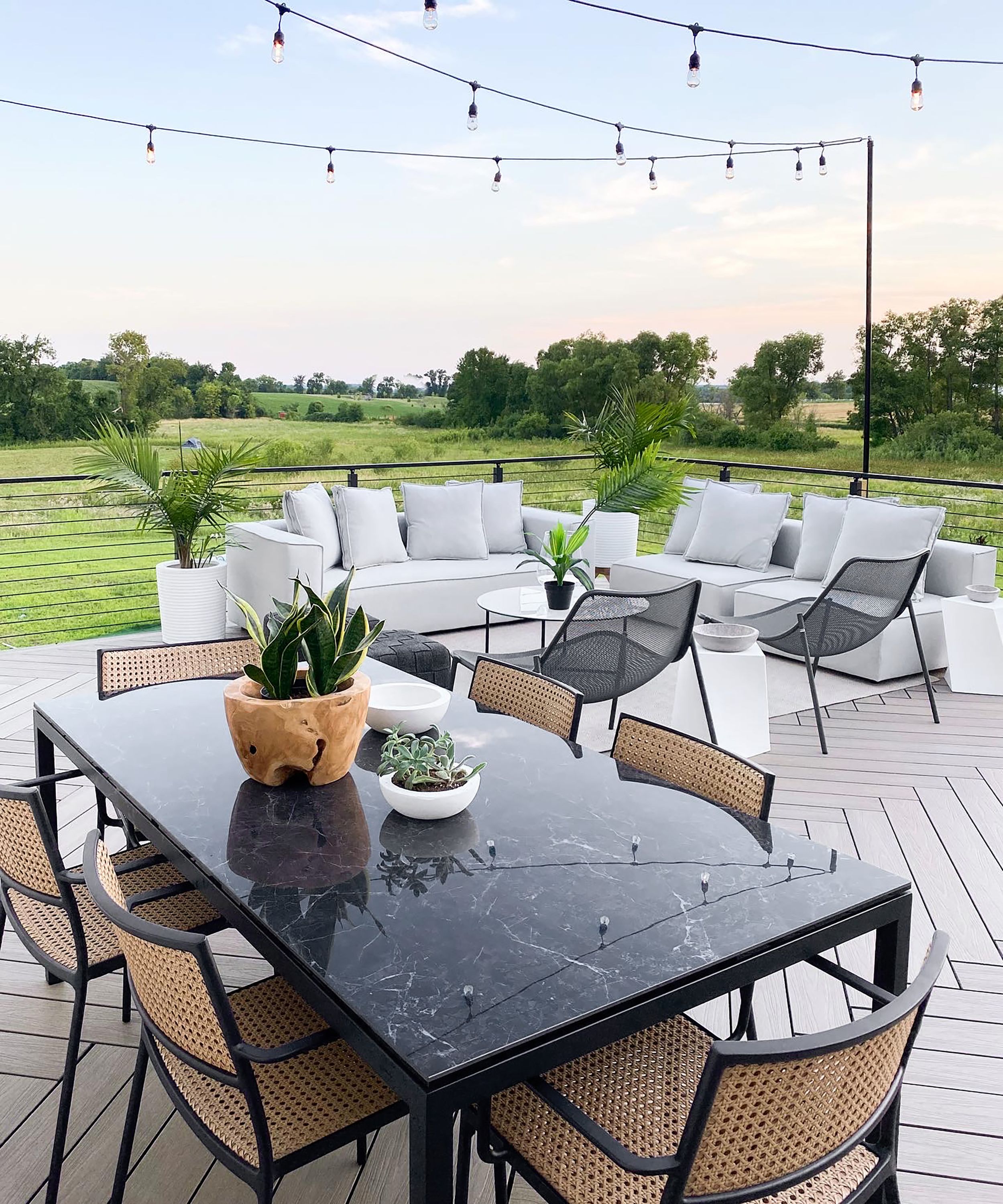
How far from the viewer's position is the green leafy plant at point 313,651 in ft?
5.94

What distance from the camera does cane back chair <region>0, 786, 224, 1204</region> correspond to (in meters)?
1.70

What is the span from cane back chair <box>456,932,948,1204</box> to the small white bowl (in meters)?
3.87

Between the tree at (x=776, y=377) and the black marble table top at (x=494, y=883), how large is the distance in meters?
12.1

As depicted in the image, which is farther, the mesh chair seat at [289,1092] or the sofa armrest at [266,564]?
the sofa armrest at [266,564]

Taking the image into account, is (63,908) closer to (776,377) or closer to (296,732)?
(296,732)

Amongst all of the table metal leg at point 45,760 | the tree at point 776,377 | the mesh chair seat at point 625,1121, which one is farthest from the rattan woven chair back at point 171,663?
the tree at point 776,377

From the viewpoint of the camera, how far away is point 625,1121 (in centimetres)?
138

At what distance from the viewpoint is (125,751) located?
202 centimetres

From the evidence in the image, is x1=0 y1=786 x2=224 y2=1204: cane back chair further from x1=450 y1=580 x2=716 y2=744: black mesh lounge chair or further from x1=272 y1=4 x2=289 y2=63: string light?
x1=272 y1=4 x2=289 y2=63: string light

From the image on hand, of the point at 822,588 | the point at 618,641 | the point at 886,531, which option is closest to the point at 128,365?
the point at 822,588

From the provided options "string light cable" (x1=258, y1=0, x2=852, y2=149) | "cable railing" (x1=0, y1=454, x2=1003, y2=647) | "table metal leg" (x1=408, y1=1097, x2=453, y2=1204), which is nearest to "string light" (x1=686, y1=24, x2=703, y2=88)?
"string light cable" (x1=258, y1=0, x2=852, y2=149)

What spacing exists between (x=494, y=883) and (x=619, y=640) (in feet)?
7.52

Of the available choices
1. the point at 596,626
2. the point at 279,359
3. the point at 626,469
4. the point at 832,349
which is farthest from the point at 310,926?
the point at 832,349

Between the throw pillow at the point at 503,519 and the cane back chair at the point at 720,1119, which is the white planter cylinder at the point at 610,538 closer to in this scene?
the throw pillow at the point at 503,519
